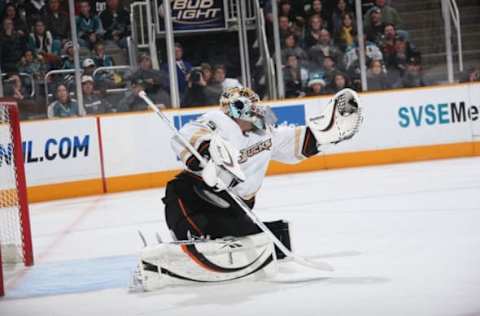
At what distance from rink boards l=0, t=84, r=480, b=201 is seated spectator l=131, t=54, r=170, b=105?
198 millimetres

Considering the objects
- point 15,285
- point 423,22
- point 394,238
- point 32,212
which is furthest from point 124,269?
point 423,22

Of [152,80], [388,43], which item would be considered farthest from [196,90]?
[388,43]

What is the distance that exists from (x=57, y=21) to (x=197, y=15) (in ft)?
5.49

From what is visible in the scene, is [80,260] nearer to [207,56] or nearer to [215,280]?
[215,280]

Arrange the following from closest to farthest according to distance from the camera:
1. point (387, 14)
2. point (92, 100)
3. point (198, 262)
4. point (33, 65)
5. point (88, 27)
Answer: point (198, 262) < point (33, 65) < point (92, 100) < point (88, 27) < point (387, 14)

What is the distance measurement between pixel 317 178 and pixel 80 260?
15.0 ft

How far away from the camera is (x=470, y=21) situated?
1130 cm

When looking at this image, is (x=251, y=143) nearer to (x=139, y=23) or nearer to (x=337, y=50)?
(x=139, y=23)

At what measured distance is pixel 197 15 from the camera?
11.0 metres

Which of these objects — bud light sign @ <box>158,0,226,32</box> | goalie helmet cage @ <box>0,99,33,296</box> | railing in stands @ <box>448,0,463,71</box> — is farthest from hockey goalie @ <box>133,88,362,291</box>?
railing in stands @ <box>448,0,463,71</box>

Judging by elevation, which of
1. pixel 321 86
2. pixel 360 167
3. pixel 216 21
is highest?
pixel 216 21

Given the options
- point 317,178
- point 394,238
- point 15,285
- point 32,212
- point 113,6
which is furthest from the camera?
point 113,6

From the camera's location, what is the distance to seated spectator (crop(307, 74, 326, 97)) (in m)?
10.9

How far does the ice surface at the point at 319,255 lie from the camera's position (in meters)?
3.90
